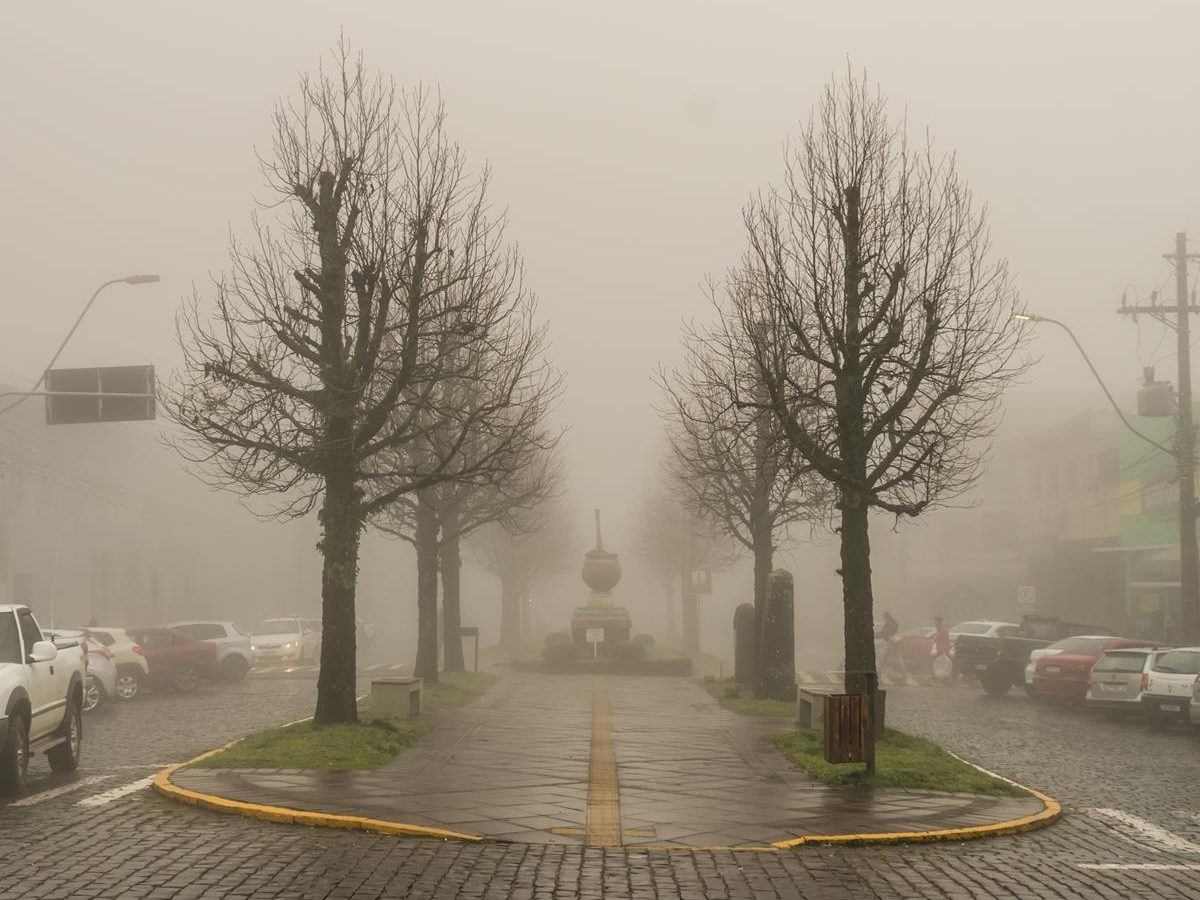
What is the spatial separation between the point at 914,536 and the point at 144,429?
156 feet

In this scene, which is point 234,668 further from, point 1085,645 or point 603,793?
point 603,793

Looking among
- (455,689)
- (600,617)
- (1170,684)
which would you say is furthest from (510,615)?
(1170,684)

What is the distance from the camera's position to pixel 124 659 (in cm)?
2931

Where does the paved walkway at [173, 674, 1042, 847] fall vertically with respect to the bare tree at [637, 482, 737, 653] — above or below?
below

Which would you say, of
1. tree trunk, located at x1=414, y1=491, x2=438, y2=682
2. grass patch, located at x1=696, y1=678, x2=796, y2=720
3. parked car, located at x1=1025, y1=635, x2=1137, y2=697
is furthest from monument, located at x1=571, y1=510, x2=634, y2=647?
parked car, located at x1=1025, y1=635, x2=1137, y2=697

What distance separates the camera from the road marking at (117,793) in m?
13.0

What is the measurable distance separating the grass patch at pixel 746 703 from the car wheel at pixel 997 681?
6148 millimetres

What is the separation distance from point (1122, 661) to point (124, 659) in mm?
18394

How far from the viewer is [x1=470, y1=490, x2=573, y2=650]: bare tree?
56.2m

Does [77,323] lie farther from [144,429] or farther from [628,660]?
[144,429]

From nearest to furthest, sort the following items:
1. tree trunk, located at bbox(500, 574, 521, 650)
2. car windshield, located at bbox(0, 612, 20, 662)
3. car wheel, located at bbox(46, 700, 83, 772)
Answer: car windshield, located at bbox(0, 612, 20, 662) < car wheel, located at bbox(46, 700, 83, 772) < tree trunk, located at bbox(500, 574, 521, 650)

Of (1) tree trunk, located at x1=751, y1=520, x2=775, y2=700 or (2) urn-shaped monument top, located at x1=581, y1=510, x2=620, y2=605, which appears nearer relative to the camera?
(1) tree trunk, located at x1=751, y1=520, x2=775, y2=700

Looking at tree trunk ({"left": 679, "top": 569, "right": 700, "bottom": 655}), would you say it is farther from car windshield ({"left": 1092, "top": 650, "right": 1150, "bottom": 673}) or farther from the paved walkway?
the paved walkway

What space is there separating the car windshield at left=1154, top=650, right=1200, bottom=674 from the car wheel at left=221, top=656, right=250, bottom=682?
19.9m
